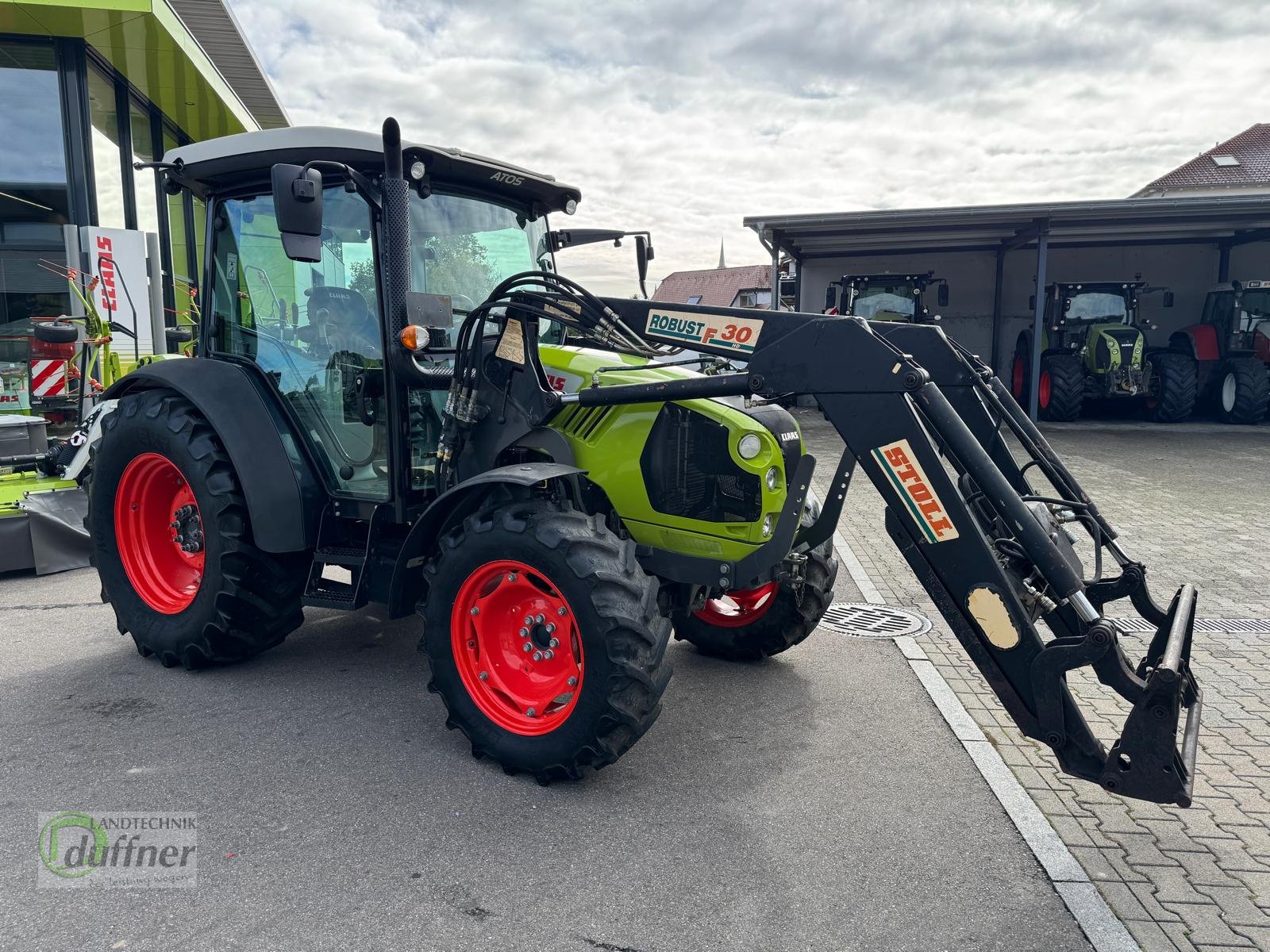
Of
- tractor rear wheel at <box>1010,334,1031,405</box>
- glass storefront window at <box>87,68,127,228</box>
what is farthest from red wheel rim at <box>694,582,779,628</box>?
tractor rear wheel at <box>1010,334,1031,405</box>

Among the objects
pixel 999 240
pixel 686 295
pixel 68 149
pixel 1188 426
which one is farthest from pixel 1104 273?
pixel 686 295

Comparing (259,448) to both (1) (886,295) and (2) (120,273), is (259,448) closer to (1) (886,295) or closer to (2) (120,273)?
(2) (120,273)

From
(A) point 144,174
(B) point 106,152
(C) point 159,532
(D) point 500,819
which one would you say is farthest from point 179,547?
(A) point 144,174

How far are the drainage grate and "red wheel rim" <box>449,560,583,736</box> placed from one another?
11.3 feet

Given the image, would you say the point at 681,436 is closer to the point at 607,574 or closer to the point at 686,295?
the point at 607,574

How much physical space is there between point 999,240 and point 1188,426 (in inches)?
236

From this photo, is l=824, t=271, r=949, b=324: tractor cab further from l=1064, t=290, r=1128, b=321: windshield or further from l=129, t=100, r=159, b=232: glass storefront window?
l=129, t=100, r=159, b=232: glass storefront window

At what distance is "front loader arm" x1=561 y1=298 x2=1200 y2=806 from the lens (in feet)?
A: 8.86

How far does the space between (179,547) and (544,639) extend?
2.54m

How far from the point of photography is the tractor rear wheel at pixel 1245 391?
644 inches

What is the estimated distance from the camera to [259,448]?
4.25 m

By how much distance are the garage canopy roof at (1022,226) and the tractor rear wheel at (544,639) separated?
46.2ft

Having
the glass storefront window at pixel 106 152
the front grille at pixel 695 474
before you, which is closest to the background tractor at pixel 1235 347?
the front grille at pixel 695 474

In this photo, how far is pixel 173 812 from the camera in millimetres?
3180
